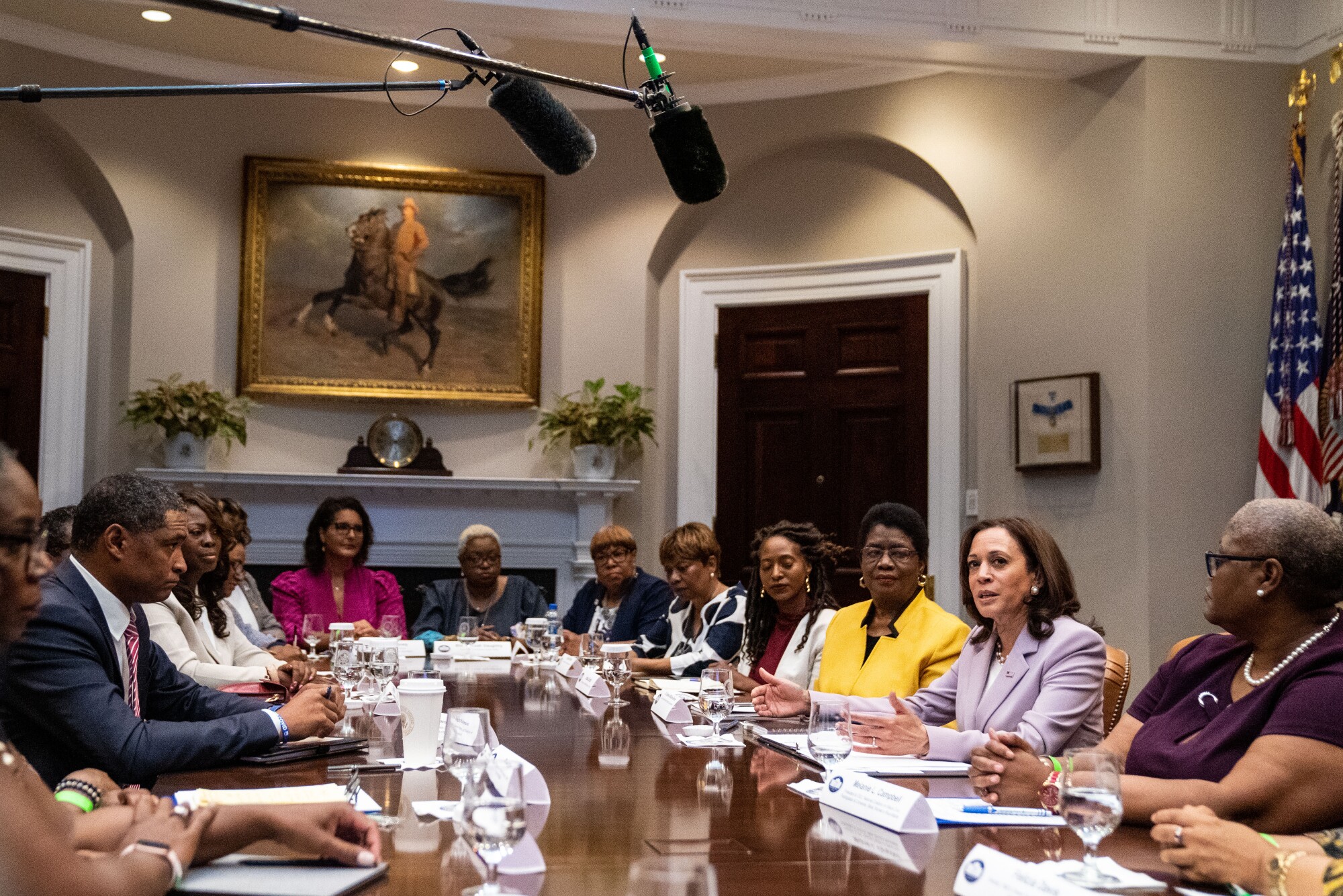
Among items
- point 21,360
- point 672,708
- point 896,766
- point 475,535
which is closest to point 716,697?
point 672,708

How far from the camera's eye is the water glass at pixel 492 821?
1441mm

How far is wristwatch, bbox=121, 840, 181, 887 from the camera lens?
140cm

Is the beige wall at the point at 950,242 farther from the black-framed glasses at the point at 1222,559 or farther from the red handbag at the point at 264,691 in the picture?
the red handbag at the point at 264,691

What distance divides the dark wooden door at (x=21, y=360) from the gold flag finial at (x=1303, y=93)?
612 cm

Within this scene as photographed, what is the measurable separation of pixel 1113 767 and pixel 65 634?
5.57 feet

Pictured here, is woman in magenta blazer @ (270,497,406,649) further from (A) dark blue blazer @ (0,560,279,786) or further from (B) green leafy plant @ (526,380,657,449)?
(A) dark blue blazer @ (0,560,279,786)

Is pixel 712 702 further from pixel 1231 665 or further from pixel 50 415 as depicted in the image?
pixel 50 415

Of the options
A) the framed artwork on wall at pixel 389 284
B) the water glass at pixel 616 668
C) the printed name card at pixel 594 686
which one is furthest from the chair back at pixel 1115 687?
the framed artwork on wall at pixel 389 284

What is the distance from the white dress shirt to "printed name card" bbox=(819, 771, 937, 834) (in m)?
1.34

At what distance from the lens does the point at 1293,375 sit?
541 centimetres

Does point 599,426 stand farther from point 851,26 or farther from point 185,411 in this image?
point 851,26

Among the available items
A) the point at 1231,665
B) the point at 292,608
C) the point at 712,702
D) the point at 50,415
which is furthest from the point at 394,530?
the point at 1231,665

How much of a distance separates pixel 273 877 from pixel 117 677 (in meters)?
1.07

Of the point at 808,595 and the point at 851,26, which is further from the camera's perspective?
the point at 851,26
